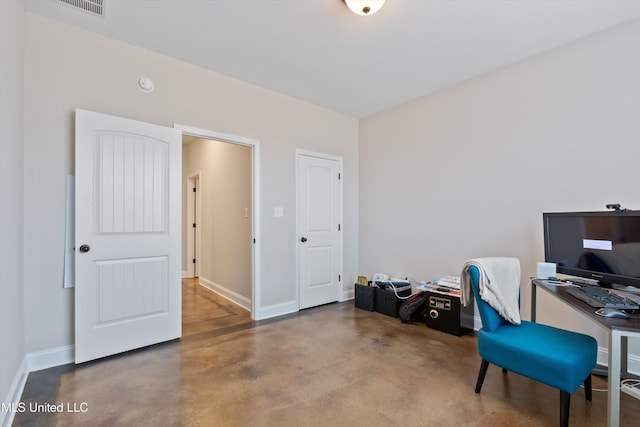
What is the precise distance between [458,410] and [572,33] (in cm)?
307

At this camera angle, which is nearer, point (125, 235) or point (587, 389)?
point (587, 389)

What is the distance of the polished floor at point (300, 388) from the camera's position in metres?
1.78

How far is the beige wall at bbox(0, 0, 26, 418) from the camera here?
1.69 m

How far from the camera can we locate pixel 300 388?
2086mm

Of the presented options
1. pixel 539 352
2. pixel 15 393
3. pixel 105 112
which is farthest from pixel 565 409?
pixel 105 112

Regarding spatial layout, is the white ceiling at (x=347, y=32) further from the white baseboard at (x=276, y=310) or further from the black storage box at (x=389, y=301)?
the white baseboard at (x=276, y=310)

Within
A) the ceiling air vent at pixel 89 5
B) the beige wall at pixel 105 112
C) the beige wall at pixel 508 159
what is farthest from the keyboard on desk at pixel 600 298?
the ceiling air vent at pixel 89 5

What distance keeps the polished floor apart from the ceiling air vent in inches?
109

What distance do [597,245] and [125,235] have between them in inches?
147

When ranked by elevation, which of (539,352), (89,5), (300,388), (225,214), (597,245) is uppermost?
(89,5)

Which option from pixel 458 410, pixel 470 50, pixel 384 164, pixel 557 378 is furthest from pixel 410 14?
pixel 458 410

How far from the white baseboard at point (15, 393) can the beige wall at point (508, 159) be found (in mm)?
3695

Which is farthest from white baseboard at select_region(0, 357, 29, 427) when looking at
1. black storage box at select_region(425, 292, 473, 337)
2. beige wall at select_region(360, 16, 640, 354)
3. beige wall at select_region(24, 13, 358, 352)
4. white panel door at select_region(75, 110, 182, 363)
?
beige wall at select_region(360, 16, 640, 354)

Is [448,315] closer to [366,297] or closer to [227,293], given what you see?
[366,297]
